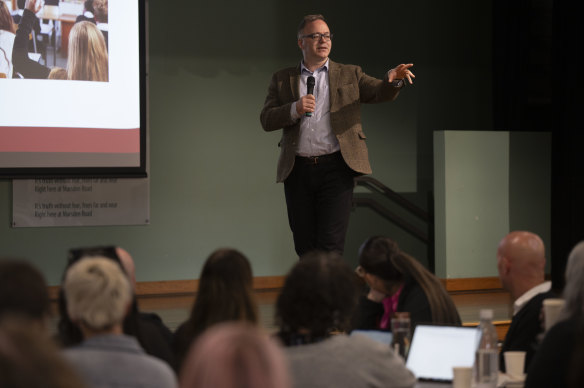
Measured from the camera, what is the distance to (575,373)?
1.12m

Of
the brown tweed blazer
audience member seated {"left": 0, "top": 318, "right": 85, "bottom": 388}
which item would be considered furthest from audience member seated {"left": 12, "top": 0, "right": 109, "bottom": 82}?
audience member seated {"left": 0, "top": 318, "right": 85, "bottom": 388}

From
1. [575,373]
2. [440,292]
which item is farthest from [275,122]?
[575,373]

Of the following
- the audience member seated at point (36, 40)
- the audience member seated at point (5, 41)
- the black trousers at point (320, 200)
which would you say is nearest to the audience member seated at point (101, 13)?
the audience member seated at point (36, 40)

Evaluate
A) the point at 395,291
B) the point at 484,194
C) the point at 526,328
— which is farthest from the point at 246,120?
the point at 526,328

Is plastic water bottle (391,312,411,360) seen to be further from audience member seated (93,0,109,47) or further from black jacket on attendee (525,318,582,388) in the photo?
audience member seated (93,0,109,47)

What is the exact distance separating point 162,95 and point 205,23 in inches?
26.1

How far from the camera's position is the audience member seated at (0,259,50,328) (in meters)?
1.51

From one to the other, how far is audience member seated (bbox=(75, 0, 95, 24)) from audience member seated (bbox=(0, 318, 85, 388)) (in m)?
4.70

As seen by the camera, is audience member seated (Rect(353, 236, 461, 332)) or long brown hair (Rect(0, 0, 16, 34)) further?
long brown hair (Rect(0, 0, 16, 34))

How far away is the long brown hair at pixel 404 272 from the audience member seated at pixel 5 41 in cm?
317

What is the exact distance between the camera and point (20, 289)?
1518 mm

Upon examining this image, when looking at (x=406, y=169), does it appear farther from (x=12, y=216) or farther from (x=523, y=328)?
(x=523, y=328)

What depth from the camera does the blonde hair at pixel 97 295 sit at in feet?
5.55

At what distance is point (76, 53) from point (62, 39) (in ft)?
0.47
